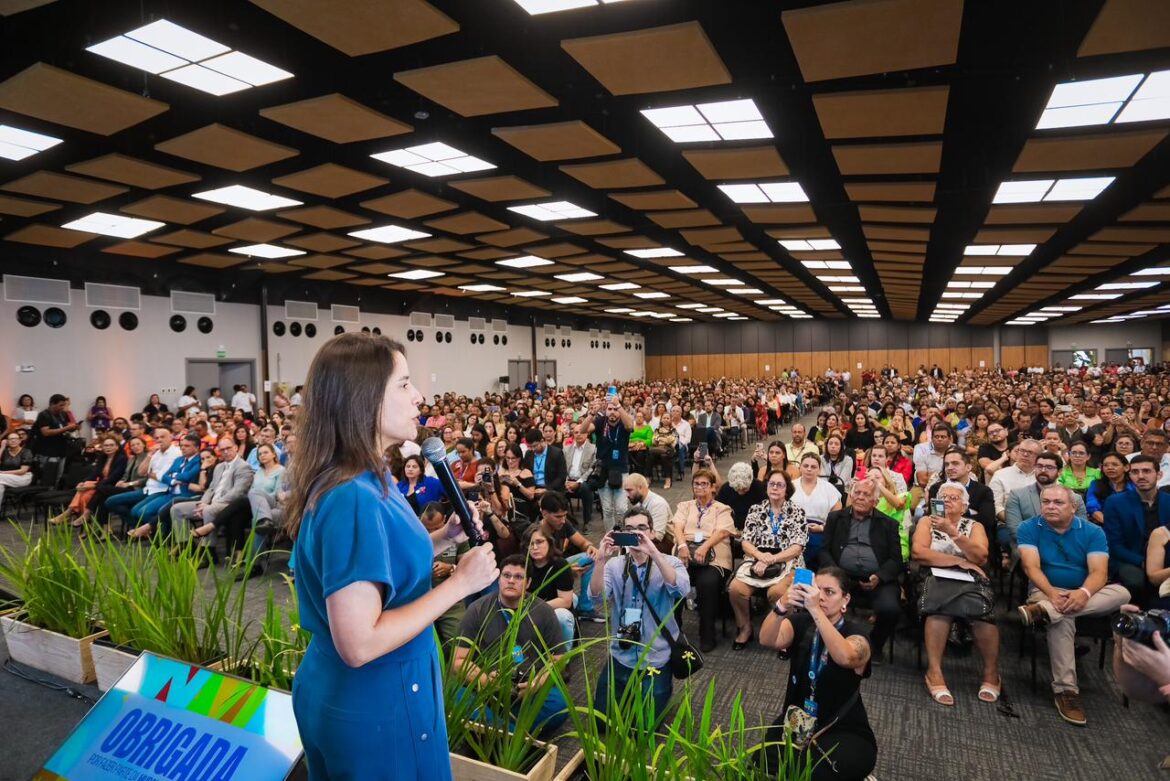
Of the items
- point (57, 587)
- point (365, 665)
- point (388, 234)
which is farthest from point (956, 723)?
point (388, 234)

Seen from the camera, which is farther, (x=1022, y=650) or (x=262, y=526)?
(x=262, y=526)

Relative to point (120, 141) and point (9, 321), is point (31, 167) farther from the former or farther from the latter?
point (9, 321)

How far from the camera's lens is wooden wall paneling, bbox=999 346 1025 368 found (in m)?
30.3

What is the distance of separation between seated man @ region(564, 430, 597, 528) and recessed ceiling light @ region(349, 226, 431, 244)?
418 centimetres

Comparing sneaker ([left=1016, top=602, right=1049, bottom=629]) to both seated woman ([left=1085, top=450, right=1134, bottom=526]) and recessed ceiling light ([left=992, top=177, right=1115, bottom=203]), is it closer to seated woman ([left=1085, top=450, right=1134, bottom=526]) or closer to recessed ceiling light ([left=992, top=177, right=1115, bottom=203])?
seated woman ([left=1085, top=450, right=1134, bottom=526])

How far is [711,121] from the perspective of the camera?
4.89 meters

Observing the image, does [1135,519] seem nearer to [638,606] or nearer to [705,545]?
[705,545]

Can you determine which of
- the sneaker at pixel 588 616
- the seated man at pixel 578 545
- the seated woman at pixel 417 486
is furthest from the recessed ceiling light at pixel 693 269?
the sneaker at pixel 588 616

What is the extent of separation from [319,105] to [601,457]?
13.7 feet

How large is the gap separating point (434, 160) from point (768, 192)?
3.67 m

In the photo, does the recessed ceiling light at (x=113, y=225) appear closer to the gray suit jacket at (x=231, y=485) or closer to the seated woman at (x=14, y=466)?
the seated woman at (x=14, y=466)

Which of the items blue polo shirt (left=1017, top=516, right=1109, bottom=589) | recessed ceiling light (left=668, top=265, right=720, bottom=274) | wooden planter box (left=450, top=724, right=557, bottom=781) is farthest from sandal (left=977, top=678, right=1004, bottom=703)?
recessed ceiling light (left=668, top=265, right=720, bottom=274)

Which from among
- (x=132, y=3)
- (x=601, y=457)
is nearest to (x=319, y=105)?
(x=132, y=3)

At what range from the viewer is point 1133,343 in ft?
96.9
